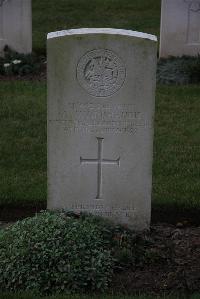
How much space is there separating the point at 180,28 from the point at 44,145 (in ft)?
14.7

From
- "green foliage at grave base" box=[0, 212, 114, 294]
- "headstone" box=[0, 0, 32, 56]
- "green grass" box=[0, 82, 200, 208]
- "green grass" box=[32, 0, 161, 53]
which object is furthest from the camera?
"green grass" box=[32, 0, 161, 53]

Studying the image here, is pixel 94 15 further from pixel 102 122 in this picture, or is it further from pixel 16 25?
pixel 102 122

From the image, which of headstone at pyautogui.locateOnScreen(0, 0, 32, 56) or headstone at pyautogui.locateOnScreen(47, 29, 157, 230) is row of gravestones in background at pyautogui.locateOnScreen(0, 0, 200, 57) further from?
headstone at pyautogui.locateOnScreen(47, 29, 157, 230)

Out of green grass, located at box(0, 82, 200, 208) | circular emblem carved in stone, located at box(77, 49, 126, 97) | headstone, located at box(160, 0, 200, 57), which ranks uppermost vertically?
headstone, located at box(160, 0, 200, 57)

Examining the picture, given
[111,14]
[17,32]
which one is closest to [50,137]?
[17,32]

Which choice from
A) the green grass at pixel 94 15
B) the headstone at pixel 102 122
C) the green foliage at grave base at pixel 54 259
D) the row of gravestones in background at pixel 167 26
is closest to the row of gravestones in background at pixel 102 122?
the headstone at pixel 102 122

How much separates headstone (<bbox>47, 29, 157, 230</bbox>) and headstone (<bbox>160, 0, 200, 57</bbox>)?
6.16m

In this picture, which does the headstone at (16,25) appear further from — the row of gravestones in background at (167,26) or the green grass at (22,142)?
the green grass at (22,142)

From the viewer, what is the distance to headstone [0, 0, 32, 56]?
11.5 m

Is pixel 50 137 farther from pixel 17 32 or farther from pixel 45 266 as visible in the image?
pixel 17 32

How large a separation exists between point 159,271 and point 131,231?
62 centimetres

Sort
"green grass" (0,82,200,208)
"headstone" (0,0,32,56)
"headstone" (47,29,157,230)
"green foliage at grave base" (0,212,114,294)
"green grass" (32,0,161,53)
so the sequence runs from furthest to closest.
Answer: "green grass" (32,0,161,53) < "headstone" (0,0,32,56) < "green grass" (0,82,200,208) < "headstone" (47,29,157,230) < "green foliage at grave base" (0,212,114,294)

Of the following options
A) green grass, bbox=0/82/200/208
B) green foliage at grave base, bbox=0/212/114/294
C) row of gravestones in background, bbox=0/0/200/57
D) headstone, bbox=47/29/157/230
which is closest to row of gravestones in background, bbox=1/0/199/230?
headstone, bbox=47/29/157/230

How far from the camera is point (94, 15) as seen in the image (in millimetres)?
14969
